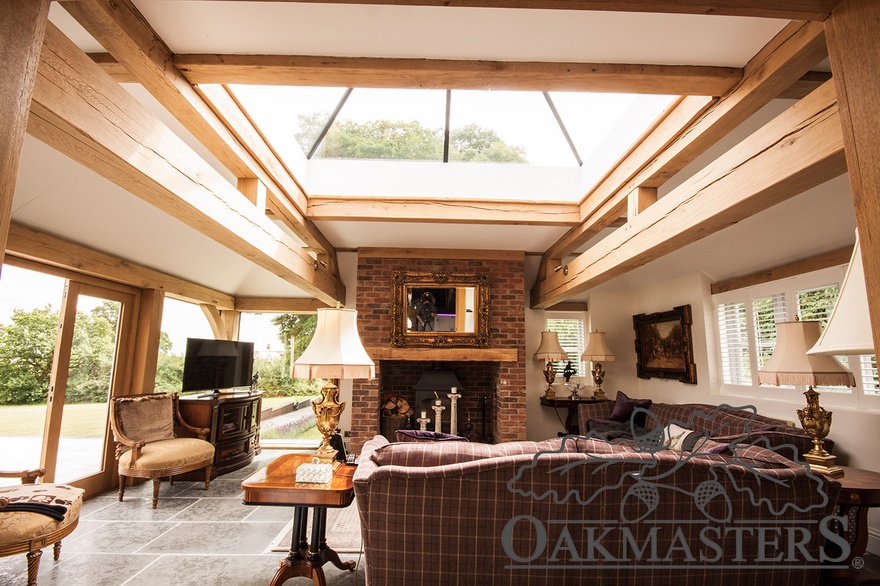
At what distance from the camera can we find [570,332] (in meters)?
6.62

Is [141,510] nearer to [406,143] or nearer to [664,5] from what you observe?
[406,143]

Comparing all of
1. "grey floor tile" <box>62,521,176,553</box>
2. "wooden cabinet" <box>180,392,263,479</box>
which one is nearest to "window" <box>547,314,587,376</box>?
"wooden cabinet" <box>180,392,263,479</box>

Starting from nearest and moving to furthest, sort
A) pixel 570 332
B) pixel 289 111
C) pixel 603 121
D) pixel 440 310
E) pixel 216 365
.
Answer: pixel 289 111 → pixel 603 121 → pixel 216 365 → pixel 440 310 → pixel 570 332

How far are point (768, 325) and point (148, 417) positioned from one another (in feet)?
18.8

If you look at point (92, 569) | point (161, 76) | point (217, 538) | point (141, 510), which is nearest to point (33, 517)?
point (92, 569)

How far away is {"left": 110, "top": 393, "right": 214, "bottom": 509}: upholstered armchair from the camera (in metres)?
3.73

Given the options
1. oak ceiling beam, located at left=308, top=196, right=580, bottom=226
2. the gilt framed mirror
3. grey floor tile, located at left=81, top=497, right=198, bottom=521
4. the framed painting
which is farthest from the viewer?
the gilt framed mirror

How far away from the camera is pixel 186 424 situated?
14.9 feet

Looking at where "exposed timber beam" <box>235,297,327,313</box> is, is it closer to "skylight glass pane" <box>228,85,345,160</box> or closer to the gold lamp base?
"skylight glass pane" <box>228,85,345,160</box>

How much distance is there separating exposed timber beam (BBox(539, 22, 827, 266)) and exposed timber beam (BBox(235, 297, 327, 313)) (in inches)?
166

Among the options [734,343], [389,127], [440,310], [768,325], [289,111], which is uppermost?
[389,127]

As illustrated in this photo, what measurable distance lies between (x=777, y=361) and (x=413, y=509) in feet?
7.59

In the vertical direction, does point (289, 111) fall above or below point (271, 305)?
above

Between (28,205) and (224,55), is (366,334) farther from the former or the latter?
(224,55)
